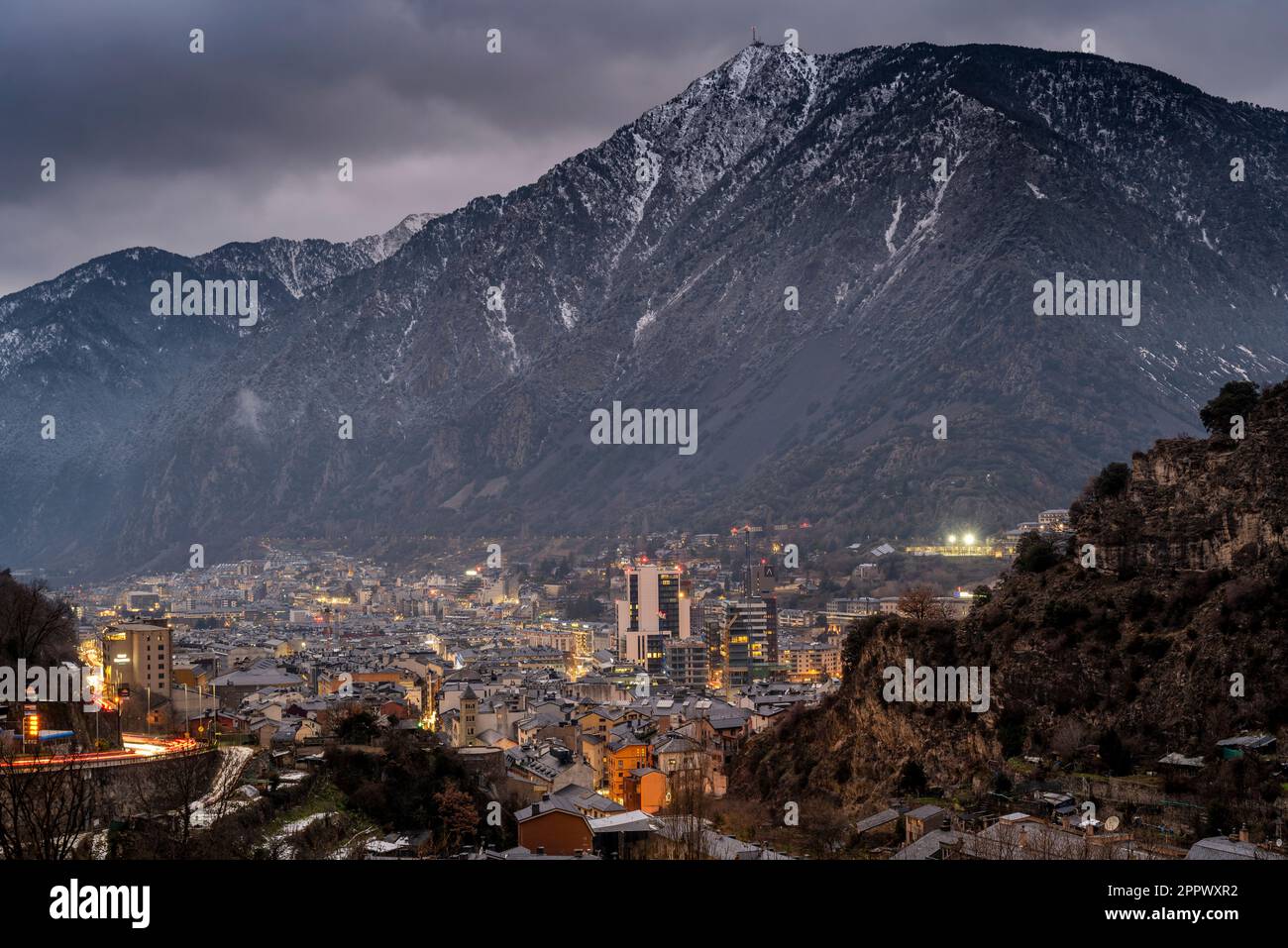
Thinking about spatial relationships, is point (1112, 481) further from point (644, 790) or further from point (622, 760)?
point (622, 760)

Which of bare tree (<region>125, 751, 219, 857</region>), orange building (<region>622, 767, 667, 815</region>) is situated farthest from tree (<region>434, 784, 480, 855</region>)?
orange building (<region>622, 767, 667, 815</region>)

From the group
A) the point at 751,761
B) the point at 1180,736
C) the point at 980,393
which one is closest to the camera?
the point at 1180,736

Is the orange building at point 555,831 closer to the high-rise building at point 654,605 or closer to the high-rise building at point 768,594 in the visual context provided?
the high-rise building at point 768,594

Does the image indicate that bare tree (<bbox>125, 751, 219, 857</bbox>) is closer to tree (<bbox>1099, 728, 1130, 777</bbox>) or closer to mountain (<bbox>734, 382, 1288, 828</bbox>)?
mountain (<bbox>734, 382, 1288, 828</bbox>)

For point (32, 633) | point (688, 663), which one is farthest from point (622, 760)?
point (688, 663)

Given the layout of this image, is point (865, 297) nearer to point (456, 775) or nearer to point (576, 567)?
point (576, 567)
